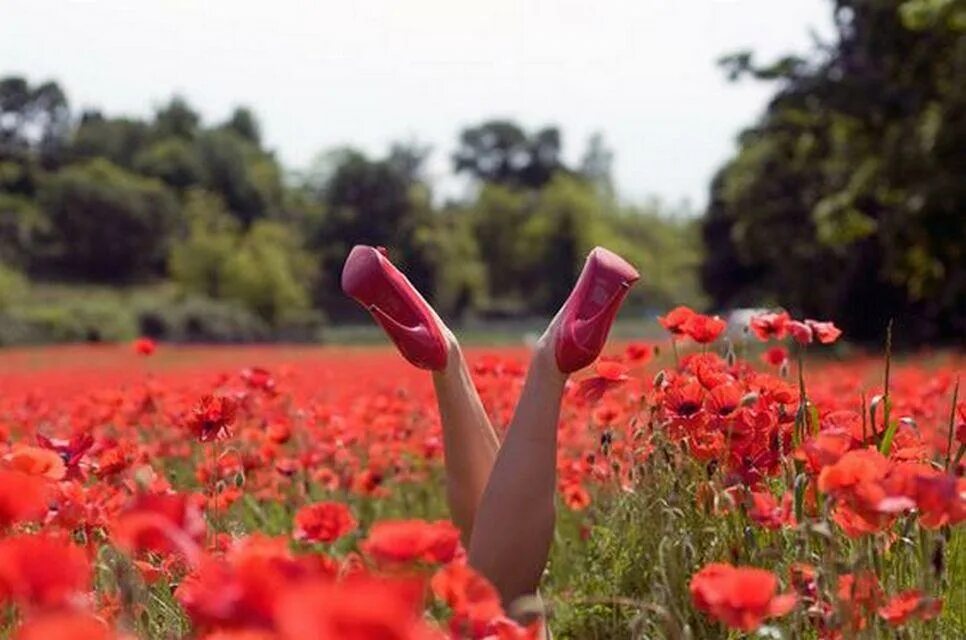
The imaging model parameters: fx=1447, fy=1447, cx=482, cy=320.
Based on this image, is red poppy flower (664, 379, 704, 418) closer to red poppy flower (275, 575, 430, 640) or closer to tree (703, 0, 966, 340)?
red poppy flower (275, 575, 430, 640)

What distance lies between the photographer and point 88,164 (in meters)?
81.1

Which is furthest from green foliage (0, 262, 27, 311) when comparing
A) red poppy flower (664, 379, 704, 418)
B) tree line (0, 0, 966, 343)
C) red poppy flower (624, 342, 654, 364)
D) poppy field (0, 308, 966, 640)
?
red poppy flower (664, 379, 704, 418)

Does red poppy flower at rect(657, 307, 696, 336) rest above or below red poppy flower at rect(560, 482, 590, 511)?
above

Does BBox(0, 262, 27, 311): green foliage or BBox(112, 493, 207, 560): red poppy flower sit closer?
BBox(112, 493, 207, 560): red poppy flower

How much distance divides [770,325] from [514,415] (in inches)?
25.3

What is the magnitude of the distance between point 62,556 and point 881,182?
59.1 feet

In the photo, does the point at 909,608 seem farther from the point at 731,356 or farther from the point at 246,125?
the point at 246,125

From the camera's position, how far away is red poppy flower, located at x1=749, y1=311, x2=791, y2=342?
10.2 ft

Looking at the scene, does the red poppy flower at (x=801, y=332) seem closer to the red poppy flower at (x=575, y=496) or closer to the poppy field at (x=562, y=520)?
the poppy field at (x=562, y=520)

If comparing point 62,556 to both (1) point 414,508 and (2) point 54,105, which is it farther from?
(2) point 54,105

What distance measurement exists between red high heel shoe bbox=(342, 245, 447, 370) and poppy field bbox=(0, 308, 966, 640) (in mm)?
372

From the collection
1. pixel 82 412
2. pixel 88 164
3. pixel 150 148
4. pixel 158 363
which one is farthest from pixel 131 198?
pixel 82 412

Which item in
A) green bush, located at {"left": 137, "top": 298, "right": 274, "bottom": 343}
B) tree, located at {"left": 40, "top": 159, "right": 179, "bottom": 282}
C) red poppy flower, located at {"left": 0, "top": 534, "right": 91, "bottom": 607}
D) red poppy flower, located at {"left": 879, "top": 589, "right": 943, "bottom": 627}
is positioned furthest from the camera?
tree, located at {"left": 40, "top": 159, "right": 179, "bottom": 282}

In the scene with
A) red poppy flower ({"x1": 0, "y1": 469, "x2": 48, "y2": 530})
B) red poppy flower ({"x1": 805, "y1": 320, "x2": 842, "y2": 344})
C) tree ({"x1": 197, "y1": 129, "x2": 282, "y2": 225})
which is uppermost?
tree ({"x1": 197, "y1": 129, "x2": 282, "y2": 225})
